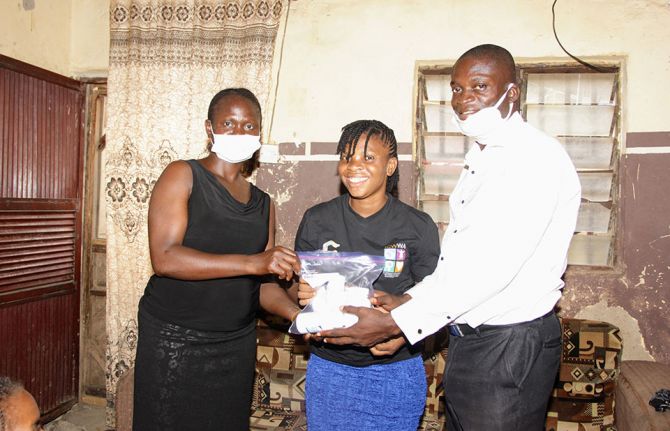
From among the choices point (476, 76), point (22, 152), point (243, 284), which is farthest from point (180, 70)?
point (476, 76)

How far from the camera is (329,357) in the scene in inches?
82.6

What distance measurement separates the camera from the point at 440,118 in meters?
4.04

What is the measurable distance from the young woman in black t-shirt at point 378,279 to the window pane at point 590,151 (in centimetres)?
218

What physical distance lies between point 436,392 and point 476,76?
231cm

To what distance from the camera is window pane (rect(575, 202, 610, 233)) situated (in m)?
3.79

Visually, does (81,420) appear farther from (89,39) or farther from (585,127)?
(585,127)

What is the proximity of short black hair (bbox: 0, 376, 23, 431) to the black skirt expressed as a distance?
24.8 inches

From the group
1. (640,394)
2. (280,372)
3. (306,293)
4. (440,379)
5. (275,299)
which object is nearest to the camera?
(306,293)

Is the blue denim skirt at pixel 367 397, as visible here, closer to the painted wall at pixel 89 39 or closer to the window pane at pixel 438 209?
the window pane at pixel 438 209

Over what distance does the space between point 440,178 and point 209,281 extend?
2.41 m

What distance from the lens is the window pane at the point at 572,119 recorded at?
380 cm

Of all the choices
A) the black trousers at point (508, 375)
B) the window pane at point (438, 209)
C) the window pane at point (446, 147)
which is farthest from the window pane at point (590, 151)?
the black trousers at point (508, 375)

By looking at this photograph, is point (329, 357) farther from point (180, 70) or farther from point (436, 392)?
point (180, 70)

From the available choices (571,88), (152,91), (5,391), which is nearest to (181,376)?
(5,391)
